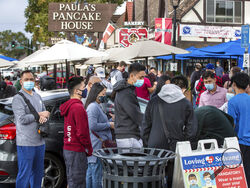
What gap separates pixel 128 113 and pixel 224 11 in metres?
25.9

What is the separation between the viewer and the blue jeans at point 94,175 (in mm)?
5570

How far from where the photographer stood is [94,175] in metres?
5.57

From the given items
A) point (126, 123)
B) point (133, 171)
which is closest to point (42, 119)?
point (126, 123)

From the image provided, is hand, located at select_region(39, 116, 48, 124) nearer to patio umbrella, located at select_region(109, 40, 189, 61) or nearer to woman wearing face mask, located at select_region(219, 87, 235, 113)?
woman wearing face mask, located at select_region(219, 87, 235, 113)

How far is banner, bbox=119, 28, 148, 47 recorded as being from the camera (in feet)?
70.4

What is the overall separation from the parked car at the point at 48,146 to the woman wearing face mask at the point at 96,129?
1130mm

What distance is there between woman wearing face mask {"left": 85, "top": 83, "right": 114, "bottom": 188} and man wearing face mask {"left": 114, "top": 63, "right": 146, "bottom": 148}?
463 mm

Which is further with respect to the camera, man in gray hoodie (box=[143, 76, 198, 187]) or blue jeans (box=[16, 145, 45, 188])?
blue jeans (box=[16, 145, 45, 188])

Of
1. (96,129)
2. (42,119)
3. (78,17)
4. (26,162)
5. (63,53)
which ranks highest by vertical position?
(78,17)

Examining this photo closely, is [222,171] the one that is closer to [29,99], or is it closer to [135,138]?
[135,138]

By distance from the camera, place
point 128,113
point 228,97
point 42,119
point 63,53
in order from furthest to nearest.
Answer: point 63,53 → point 228,97 → point 42,119 → point 128,113

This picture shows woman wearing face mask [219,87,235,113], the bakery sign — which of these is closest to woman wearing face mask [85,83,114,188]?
woman wearing face mask [219,87,235,113]

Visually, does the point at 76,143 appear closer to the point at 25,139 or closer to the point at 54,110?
the point at 25,139

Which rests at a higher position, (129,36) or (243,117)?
(129,36)
